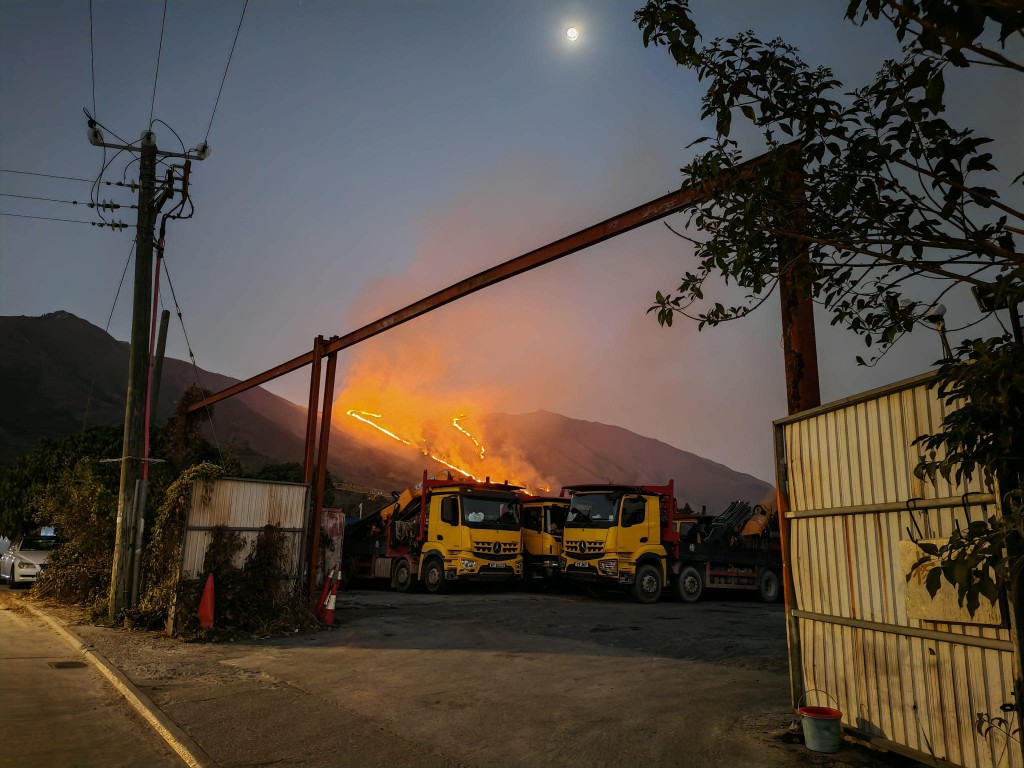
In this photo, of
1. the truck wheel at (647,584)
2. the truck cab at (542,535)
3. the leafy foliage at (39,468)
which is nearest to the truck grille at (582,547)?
the truck wheel at (647,584)

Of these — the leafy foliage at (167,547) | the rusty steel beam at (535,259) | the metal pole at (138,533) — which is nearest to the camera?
the rusty steel beam at (535,259)

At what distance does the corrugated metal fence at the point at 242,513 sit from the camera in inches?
451

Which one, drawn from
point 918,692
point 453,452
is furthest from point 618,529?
point 453,452

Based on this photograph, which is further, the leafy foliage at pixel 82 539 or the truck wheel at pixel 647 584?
the truck wheel at pixel 647 584

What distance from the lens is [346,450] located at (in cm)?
10081

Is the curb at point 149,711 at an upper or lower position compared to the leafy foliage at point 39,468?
lower

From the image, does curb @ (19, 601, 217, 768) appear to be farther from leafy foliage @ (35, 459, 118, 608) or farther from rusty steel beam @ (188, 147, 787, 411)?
rusty steel beam @ (188, 147, 787, 411)

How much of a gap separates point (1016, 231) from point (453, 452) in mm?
49093

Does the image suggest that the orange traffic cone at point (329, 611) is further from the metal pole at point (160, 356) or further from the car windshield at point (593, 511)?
the metal pole at point (160, 356)

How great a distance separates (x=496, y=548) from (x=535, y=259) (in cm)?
1082

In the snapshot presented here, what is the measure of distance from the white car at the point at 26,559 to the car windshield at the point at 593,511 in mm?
13439

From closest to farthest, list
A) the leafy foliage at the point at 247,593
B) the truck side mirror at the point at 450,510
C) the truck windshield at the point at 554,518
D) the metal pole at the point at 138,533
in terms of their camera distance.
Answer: the leafy foliage at the point at 247,593 < the metal pole at the point at 138,533 < the truck side mirror at the point at 450,510 < the truck windshield at the point at 554,518

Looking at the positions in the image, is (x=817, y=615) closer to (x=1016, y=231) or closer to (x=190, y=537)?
(x=1016, y=231)

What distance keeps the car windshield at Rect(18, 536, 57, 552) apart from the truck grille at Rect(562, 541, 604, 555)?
15590 millimetres
